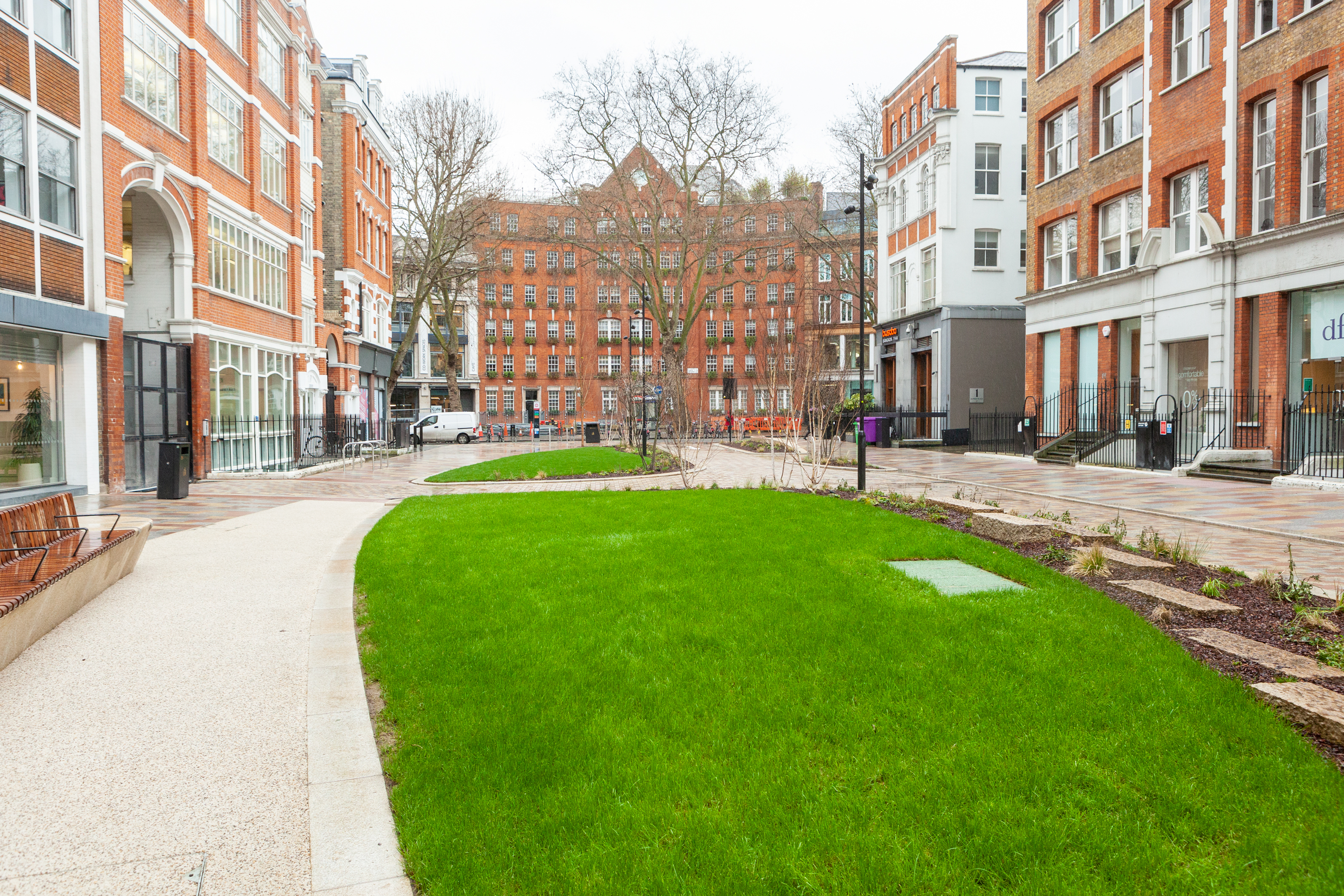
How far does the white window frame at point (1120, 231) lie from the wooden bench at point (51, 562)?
870 inches

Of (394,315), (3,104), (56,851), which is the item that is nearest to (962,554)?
(56,851)

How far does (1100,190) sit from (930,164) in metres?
11.2

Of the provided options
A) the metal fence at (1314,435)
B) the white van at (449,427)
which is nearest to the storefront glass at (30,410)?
the metal fence at (1314,435)

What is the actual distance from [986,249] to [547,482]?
22.0 m

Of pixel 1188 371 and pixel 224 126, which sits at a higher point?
pixel 224 126

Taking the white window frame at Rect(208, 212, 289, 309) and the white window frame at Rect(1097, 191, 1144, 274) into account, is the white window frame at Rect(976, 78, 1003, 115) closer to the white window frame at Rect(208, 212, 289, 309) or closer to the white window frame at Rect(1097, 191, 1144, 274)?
the white window frame at Rect(1097, 191, 1144, 274)

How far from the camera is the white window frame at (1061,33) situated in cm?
2561

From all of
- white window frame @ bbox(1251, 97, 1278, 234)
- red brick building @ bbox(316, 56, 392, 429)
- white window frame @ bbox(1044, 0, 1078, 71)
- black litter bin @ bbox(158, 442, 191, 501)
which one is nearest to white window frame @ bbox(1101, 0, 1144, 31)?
white window frame @ bbox(1044, 0, 1078, 71)

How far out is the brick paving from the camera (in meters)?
9.34

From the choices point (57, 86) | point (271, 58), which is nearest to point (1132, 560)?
point (57, 86)

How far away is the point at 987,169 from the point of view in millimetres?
33625

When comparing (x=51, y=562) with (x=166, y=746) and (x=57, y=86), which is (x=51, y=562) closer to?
(x=166, y=746)

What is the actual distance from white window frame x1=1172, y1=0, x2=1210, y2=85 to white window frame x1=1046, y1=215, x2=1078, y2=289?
17.2 feet

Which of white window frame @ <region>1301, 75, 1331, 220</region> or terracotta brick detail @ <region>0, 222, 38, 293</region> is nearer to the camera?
terracotta brick detail @ <region>0, 222, 38, 293</region>
